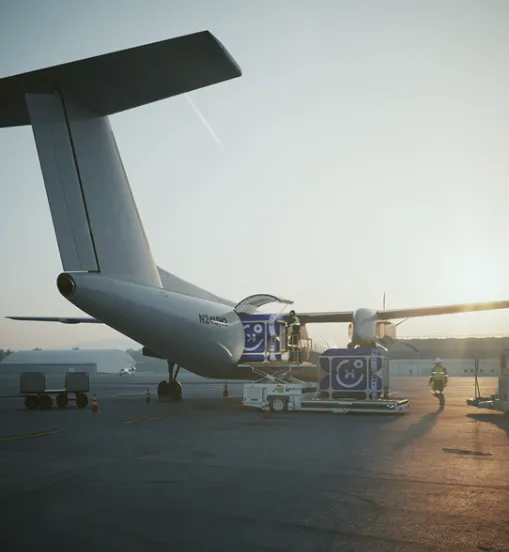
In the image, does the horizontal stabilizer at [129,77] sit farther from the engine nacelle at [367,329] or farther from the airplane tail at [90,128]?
the engine nacelle at [367,329]

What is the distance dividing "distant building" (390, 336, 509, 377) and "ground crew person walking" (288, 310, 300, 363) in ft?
263

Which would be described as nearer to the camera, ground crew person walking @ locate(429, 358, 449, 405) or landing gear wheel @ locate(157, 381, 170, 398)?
ground crew person walking @ locate(429, 358, 449, 405)

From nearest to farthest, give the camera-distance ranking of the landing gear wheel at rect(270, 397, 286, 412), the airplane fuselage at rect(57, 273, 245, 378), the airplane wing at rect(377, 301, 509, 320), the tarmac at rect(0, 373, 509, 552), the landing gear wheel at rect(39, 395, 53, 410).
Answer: the tarmac at rect(0, 373, 509, 552) < the airplane fuselage at rect(57, 273, 245, 378) < the landing gear wheel at rect(270, 397, 286, 412) < the landing gear wheel at rect(39, 395, 53, 410) < the airplane wing at rect(377, 301, 509, 320)

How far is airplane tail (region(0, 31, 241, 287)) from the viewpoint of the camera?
10.4 metres

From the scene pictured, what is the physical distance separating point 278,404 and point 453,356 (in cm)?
9658

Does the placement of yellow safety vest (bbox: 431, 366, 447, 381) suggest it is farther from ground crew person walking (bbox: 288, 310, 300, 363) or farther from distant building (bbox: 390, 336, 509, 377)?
distant building (bbox: 390, 336, 509, 377)

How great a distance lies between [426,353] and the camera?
109 metres

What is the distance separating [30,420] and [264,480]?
413 inches

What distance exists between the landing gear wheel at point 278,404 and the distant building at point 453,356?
270 feet

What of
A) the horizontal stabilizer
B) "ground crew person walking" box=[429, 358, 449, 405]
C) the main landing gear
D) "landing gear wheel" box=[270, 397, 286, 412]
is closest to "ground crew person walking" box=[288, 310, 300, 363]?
"landing gear wheel" box=[270, 397, 286, 412]

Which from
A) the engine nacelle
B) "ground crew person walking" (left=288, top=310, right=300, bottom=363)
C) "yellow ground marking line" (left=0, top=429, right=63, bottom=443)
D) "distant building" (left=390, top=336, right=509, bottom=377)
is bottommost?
"yellow ground marking line" (left=0, top=429, right=63, bottom=443)

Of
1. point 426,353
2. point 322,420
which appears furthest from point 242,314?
point 426,353

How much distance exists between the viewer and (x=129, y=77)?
10.8 meters

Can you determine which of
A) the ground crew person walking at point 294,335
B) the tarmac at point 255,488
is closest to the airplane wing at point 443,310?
the ground crew person walking at point 294,335
